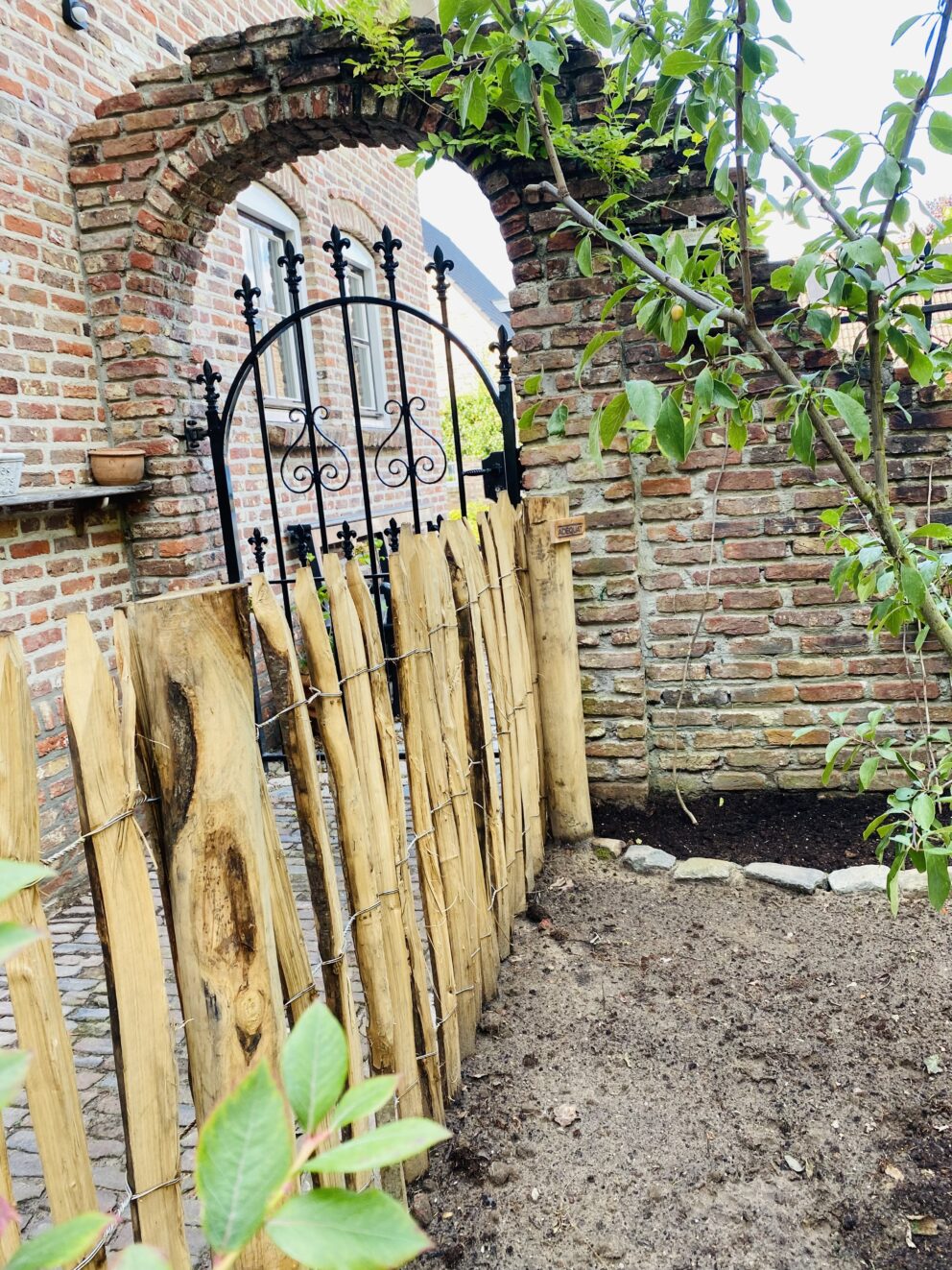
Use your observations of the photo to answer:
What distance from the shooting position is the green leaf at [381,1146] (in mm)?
317

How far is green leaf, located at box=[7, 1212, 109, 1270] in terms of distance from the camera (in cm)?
33

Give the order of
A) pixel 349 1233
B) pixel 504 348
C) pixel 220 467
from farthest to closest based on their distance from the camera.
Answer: pixel 220 467 → pixel 504 348 → pixel 349 1233

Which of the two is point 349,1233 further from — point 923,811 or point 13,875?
point 923,811

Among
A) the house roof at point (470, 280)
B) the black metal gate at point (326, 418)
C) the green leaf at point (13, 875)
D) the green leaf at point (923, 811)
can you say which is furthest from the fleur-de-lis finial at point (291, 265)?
the house roof at point (470, 280)

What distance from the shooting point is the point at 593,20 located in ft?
4.96

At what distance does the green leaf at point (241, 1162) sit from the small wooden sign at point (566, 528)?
9.41 ft

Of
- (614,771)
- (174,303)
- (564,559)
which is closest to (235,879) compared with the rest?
(564,559)

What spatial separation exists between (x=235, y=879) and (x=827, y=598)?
2710 mm

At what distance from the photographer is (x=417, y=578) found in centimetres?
194

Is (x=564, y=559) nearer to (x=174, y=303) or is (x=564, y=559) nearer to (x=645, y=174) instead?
(x=645, y=174)

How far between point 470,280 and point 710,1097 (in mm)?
23830

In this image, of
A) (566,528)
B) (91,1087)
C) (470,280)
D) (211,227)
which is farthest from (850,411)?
(470,280)

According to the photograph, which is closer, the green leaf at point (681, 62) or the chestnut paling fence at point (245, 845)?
the chestnut paling fence at point (245, 845)

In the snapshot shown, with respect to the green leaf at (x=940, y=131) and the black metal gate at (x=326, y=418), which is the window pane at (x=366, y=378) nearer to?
the black metal gate at (x=326, y=418)
